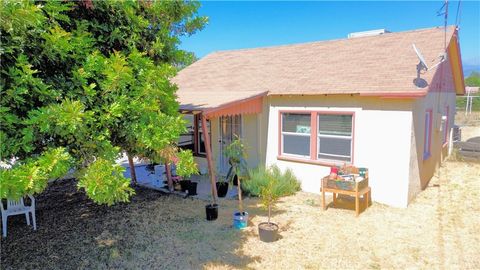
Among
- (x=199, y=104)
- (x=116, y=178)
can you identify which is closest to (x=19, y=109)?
(x=116, y=178)

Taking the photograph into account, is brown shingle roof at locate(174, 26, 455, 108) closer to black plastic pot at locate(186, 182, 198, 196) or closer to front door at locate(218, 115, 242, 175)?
front door at locate(218, 115, 242, 175)

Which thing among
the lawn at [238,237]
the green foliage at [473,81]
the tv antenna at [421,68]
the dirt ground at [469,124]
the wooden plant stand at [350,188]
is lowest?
the lawn at [238,237]

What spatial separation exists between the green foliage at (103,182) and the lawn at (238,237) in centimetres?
249

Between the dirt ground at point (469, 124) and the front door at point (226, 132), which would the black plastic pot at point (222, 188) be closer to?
the front door at point (226, 132)

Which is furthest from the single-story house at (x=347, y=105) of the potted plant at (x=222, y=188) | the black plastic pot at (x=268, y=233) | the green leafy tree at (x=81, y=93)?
the green leafy tree at (x=81, y=93)

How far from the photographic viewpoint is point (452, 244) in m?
6.39

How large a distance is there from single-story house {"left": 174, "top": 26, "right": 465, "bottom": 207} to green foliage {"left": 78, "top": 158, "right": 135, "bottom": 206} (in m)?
4.58

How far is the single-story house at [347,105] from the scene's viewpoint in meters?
8.45

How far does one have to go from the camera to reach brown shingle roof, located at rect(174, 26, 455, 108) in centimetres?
895

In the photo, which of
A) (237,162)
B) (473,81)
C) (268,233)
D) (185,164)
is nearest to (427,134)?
(237,162)

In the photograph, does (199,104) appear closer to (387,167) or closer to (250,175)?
(250,175)

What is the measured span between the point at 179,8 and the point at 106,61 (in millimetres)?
2237

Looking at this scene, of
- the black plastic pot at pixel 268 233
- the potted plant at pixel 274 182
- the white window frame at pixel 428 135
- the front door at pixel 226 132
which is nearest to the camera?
the black plastic pot at pixel 268 233

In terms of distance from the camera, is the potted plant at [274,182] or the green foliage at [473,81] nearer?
the potted plant at [274,182]
